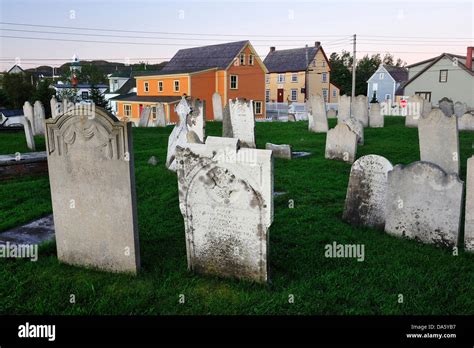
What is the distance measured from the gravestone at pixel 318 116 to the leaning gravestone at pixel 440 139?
8097 mm

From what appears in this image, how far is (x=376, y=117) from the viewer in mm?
19547

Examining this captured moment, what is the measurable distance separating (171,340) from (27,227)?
3.99 meters

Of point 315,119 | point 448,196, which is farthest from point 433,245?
point 315,119

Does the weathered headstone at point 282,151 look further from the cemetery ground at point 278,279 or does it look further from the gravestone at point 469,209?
the gravestone at point 469,209

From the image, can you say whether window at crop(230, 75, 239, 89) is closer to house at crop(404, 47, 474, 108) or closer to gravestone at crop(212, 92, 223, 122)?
gravestone at crop(212, 92, 223, 122)

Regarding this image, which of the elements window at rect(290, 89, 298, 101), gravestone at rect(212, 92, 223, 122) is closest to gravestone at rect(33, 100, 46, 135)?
gravestone at rect(212, 92, 223, 122)

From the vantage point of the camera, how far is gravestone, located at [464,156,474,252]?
18.6ft

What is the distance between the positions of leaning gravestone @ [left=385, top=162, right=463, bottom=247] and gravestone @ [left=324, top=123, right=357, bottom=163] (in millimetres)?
5291

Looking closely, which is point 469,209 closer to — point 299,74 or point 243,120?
point 243,120

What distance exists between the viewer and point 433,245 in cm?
598

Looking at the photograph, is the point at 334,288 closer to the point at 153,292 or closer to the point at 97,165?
the point at 153,292

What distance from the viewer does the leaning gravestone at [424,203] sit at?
5.80 meters

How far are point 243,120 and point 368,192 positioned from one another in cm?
703

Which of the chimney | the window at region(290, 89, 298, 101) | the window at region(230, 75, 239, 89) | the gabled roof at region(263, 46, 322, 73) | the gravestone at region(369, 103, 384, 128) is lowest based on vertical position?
the gravestone at region(369, 103, 384, 128)
